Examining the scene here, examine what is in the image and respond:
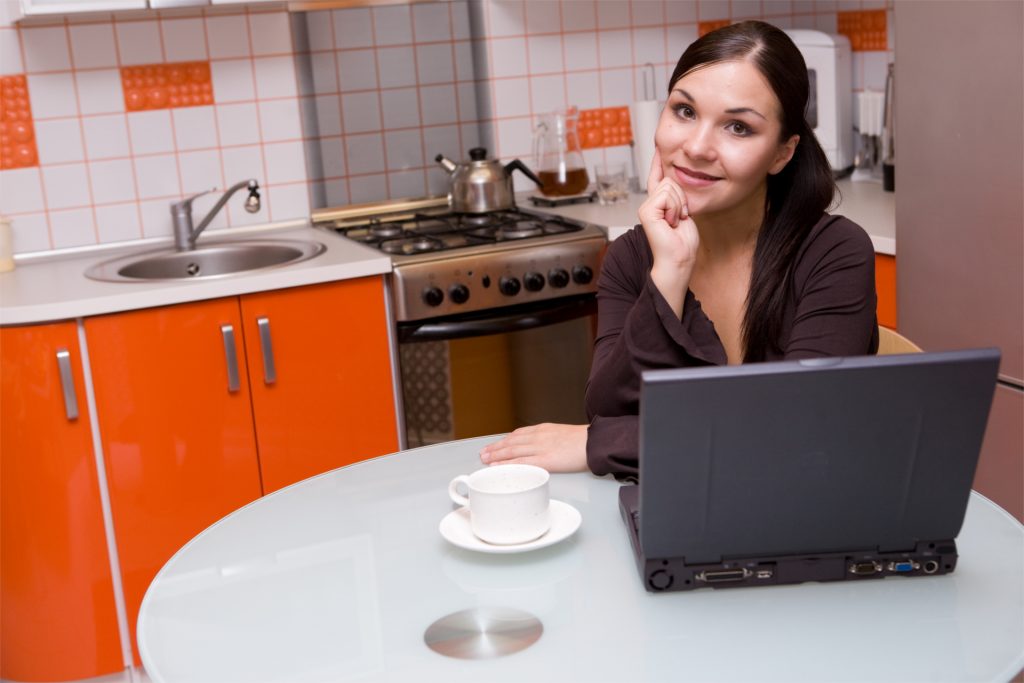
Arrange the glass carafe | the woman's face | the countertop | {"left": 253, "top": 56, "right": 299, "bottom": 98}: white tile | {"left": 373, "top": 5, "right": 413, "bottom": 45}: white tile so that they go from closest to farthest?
the woman's face → the countertop → {"left": 253, "top": 56, "right": 299, "bottom": 98}: white tile → {"left": 373, "top": 5, "right": 413, "bottom": 45}: white tile → the glass carafe

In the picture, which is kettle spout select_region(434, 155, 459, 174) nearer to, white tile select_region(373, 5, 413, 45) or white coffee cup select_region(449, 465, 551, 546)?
white tile select_region(373, 5, 413, 45)

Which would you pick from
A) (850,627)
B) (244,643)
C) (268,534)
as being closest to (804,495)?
(850,627)

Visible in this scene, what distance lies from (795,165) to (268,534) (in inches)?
38.2

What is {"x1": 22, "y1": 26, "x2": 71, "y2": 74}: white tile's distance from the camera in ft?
9.42

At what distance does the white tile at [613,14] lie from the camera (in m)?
3.45

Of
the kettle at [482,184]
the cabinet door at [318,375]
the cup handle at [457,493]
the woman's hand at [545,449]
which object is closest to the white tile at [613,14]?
the kettle at [482,184]

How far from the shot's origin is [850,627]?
3.38 feet

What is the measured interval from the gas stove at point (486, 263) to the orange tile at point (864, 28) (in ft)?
3.86

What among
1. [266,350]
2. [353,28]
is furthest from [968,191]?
[353,28]

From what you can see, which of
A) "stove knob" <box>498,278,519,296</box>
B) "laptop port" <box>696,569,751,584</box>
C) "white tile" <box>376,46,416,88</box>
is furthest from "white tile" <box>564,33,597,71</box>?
"laptop port" <box>696,569,751,584</box>

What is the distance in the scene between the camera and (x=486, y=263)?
A: 2719mm

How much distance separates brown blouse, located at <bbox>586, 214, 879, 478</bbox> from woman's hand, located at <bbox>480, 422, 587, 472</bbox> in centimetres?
3

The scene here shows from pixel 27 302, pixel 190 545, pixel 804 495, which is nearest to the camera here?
pixel 804 495

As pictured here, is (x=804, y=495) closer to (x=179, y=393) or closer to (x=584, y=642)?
(x=584, y=642)
